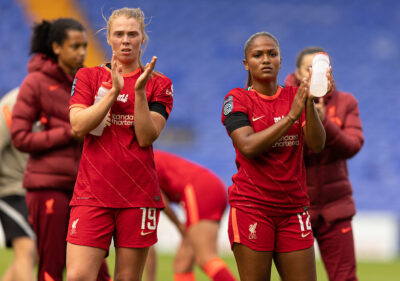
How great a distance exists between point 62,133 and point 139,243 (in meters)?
1.34

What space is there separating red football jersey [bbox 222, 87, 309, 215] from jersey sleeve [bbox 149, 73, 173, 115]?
0.32 metres

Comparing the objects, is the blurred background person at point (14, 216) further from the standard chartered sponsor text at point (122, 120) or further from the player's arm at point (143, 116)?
the player's arm at point (143, 116)

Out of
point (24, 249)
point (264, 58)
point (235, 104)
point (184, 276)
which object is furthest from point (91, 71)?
point (184, 276)

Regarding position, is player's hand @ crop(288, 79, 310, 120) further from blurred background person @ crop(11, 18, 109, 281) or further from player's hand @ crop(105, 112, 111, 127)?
blurred background person @ crop(11, 18, 109, 281)

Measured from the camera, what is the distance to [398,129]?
15.3 metres

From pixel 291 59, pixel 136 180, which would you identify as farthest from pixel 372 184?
pixel 136 180

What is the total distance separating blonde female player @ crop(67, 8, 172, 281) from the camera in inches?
137

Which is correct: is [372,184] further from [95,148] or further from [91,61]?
[95,148]

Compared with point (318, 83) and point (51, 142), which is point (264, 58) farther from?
point (51, 142)

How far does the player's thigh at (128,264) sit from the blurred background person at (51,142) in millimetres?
1139

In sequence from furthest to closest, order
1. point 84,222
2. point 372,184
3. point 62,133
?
point 372,184
point 62,133
point 84,222

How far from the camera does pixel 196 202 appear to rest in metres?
5.64

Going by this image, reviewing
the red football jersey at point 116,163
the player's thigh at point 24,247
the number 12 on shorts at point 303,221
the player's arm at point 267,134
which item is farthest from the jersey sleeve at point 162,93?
the player's thigh at point 24,247

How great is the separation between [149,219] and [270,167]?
714 mm
